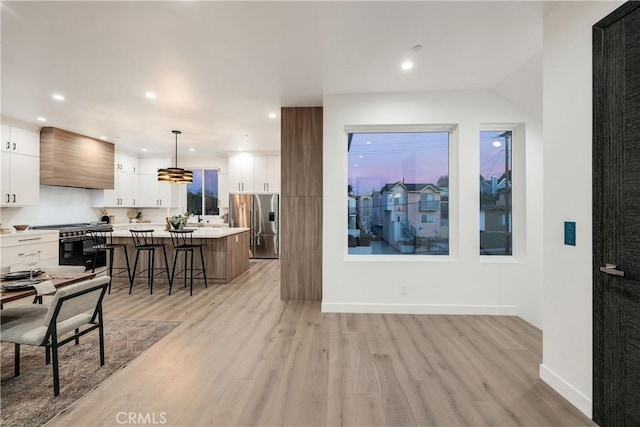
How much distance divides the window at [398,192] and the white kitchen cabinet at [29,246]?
4863 millimetres

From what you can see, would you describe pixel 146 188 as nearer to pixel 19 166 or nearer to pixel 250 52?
pixel 19 166

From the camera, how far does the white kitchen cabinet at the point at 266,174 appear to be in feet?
23.9

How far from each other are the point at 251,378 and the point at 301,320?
1.20m

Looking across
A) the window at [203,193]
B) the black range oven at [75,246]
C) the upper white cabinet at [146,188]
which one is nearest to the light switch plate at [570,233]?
the black range oven at [75,246]

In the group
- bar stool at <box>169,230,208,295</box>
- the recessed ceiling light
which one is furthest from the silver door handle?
bar stool at <box>169,230,208,295</box>

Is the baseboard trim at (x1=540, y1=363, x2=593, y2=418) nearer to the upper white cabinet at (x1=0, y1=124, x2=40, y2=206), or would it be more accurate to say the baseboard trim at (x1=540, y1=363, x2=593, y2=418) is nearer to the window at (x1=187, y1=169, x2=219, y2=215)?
the upper white cabinet at (x1=0, y1=124, x2=40, y2=206)

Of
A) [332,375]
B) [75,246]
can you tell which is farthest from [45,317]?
[75,246]

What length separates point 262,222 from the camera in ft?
23.6

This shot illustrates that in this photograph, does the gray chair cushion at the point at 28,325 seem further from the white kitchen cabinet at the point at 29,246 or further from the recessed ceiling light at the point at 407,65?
the recessed ceiling light at the point at 407,65

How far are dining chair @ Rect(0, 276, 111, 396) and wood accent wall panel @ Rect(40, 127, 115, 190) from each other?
4083 millimetres

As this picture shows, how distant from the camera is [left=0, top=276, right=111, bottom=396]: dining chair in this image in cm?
188

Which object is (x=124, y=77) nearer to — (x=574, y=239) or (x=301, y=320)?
(x=301, y=320)

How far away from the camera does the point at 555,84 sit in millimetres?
1968

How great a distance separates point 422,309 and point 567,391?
1617 millimetres
